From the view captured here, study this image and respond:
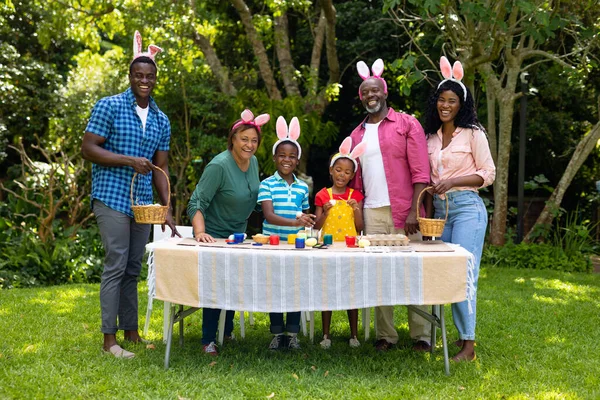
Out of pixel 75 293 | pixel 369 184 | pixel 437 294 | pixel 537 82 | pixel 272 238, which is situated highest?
pixel 537 82

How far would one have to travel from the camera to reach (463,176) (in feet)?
15.3

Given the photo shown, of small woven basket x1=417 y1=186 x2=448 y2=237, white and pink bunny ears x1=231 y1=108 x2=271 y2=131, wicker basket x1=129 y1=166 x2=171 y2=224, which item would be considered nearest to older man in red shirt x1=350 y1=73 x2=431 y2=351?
small woven basket x1=417 y1=186 x2=448 y2=237

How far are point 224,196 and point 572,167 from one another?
8.01 metres

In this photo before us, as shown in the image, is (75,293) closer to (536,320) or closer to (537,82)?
(536,320)

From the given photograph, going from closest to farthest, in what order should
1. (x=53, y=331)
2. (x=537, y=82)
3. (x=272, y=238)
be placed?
(x=272, y=238), (x=53, y=331), (x=537, y=82)

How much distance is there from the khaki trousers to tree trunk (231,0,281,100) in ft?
21.9

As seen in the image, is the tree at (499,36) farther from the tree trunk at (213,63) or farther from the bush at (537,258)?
the tree trunk at (213,63)

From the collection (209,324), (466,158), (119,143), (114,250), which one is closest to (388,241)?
(466,158)

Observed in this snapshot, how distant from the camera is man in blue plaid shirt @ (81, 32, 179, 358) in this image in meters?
4.64

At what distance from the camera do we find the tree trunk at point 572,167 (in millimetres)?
10797

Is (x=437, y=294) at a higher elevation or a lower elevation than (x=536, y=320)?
higher

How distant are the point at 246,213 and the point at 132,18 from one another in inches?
286

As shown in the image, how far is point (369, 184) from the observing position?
504 cm

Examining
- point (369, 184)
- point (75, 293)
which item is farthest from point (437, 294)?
point (75, 293)
